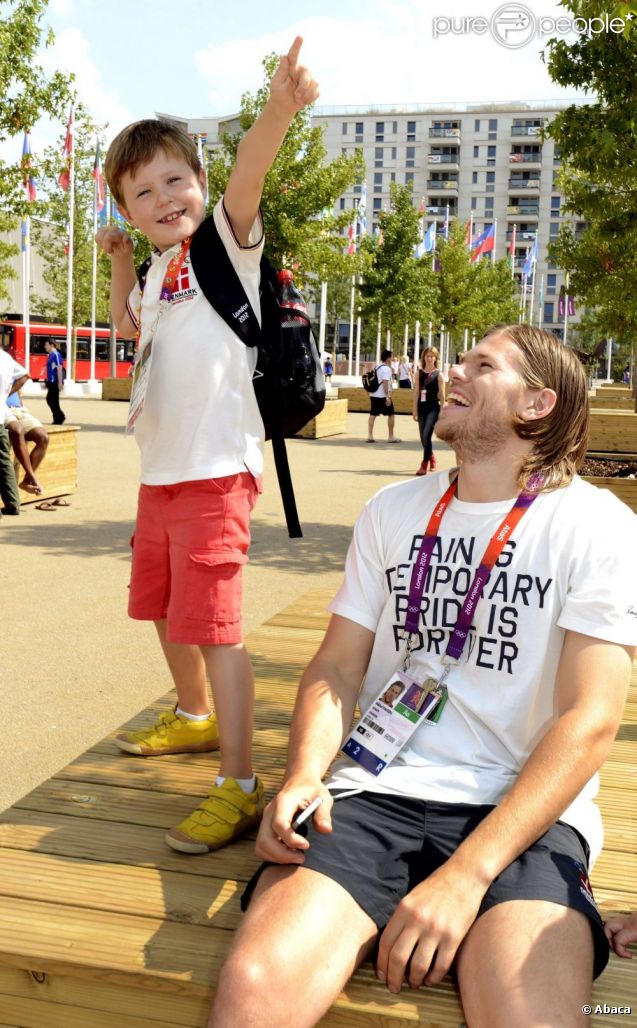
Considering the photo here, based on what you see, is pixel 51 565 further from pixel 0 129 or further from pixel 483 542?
pixel 0 129

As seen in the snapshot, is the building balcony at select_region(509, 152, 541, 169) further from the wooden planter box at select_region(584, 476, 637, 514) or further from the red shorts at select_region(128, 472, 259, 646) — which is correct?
the red shorts at select_region(128, 472, 259, 646)

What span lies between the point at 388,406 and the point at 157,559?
17.4 metres

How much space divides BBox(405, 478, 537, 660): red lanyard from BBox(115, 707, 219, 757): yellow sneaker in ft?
3.32

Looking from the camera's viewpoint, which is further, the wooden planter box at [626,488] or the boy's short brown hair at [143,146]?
the wooden planter box at [626,488]

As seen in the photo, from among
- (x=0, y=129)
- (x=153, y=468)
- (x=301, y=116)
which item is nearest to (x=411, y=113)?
(x=301, y=116)

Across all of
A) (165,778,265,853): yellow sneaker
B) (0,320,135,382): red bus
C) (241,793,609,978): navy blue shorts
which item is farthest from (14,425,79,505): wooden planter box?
(0,320,135,382): red bus

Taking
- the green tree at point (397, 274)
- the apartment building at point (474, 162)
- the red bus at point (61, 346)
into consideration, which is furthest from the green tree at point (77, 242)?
→ the apartment building at point (474, 162)

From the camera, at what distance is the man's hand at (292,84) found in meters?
2.44

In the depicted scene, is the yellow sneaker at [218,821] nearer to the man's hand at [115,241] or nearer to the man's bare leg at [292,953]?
the man's bare leg at [292,953]

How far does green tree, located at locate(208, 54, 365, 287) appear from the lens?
22047 mm

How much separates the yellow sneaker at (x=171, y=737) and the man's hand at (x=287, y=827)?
3.38ft

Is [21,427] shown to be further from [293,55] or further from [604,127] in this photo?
[293,55]

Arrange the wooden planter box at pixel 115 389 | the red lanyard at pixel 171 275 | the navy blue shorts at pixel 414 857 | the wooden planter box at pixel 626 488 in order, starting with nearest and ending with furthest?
the navy blue shorts at pixel 414 857, the red lanyard at pixel 171 275, the wooden planter box at pixel 626 488, the wooden planter box at pixel 115 389

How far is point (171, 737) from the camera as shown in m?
3.09
